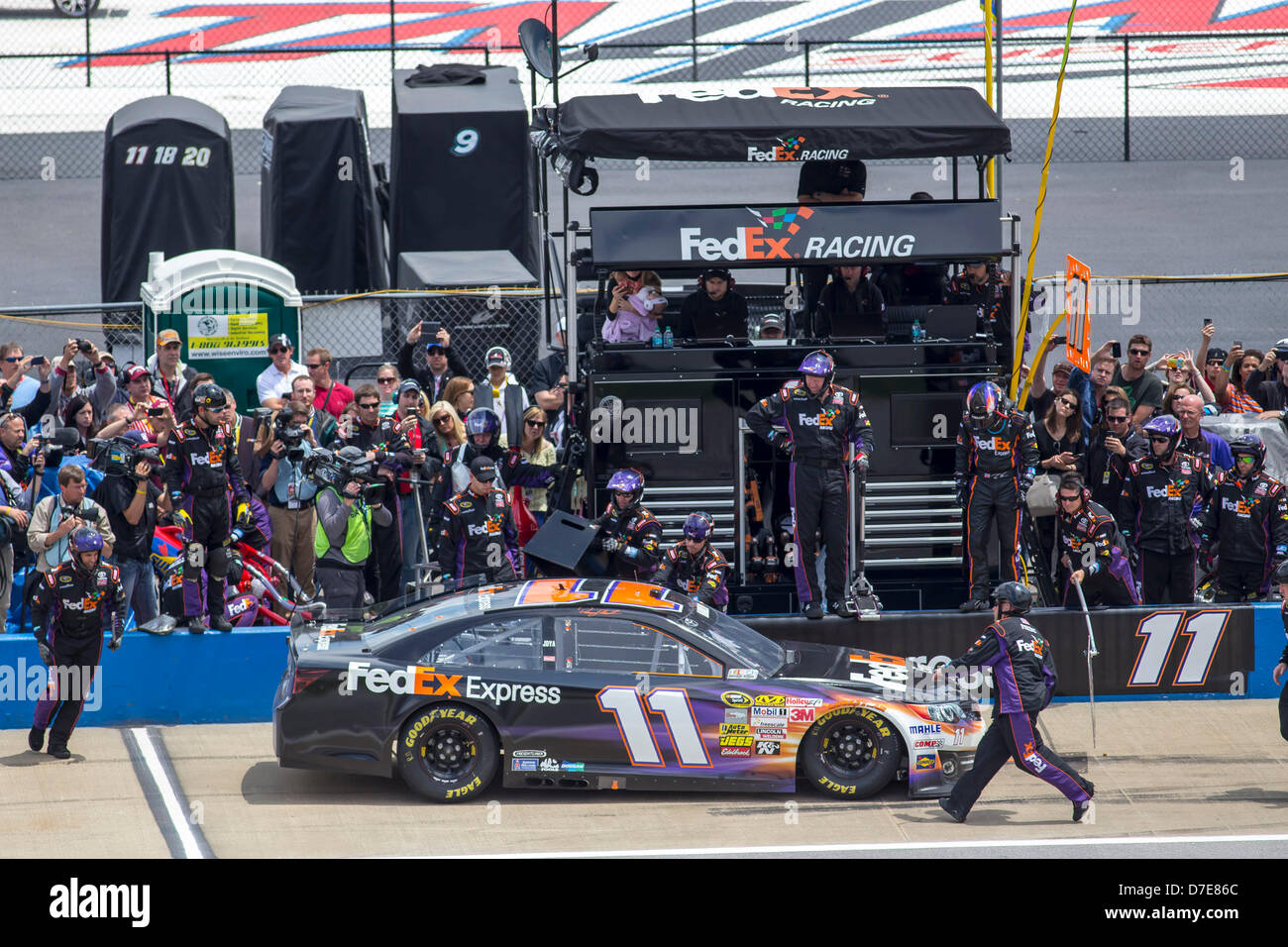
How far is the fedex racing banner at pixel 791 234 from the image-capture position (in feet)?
41.4

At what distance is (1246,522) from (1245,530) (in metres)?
0.06

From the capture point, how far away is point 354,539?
12039 mm

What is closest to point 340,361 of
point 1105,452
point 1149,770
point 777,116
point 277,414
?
point 277,414

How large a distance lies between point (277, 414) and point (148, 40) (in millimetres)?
19985

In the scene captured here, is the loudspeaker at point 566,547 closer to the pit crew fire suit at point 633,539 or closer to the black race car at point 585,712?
the pit crew fire suit at point 633,539

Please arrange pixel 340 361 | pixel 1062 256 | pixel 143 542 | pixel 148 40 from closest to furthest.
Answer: pixel 143 542 < pixel 340 361 < pixel 1062 256 < pixel 148 40

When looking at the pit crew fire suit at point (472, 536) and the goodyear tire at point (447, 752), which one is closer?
the goodyear tire at point (447, 752)

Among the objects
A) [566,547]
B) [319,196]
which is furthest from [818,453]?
[319,196]

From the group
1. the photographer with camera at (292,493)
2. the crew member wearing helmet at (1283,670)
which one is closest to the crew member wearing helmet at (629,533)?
the photographer with camera at (292,493)

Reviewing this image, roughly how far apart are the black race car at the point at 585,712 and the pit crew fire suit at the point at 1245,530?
347 centimetres

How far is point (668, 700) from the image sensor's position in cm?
1005

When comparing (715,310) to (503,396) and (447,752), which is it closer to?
(503,396)

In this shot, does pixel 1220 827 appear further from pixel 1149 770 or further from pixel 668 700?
pixel 668 700

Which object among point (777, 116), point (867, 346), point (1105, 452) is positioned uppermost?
point (777, 116)
